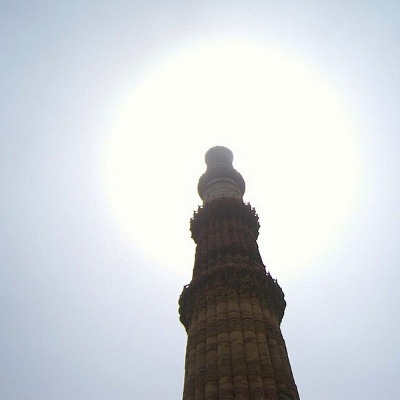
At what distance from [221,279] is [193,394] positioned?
5.77 meters

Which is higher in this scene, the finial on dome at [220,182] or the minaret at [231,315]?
the finial on dome at [220,182]

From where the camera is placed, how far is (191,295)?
20.8m

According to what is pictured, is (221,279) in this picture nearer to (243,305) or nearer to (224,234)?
(243,305)

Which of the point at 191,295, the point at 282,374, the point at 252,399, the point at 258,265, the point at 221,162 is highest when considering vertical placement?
the point at 221,162

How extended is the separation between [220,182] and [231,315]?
13480 millimetres

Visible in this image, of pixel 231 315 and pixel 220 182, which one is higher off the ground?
pixel 220 182

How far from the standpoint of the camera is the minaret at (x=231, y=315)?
15.4 m

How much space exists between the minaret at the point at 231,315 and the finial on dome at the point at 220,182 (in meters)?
1.63

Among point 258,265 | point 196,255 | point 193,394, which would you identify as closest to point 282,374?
point 193,394

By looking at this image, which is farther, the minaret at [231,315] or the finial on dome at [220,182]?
the finial on dome at [220,182]

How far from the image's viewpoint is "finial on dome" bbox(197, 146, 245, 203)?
29.2m

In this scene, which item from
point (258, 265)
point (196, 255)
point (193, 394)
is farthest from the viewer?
point (196, 255)

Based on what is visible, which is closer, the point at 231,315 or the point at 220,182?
the point at 231,315

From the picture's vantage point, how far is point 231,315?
714 inches
